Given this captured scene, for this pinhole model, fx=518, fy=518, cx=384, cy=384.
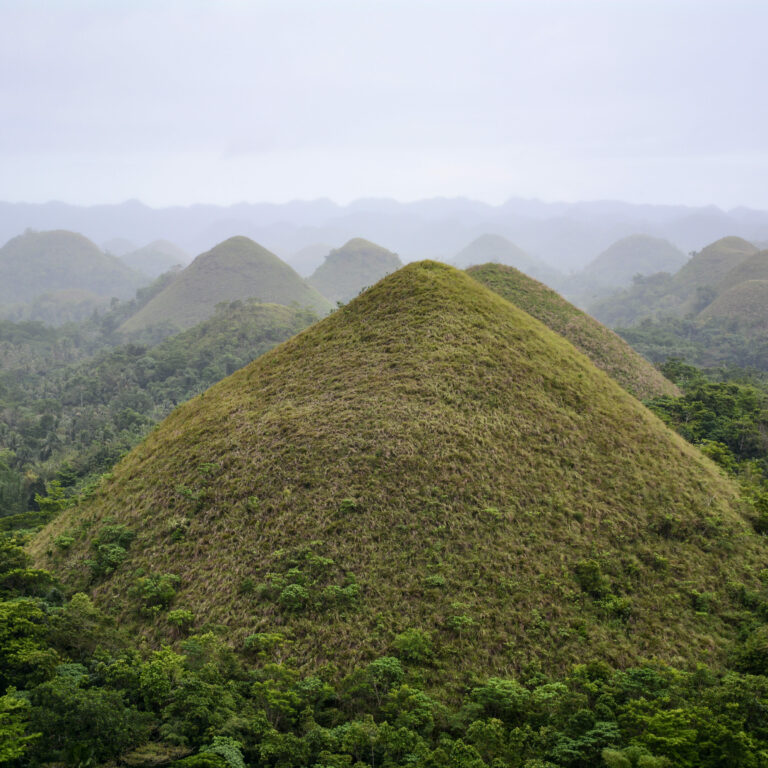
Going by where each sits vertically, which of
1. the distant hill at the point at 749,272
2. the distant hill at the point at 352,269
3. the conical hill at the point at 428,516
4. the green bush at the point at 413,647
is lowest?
the green bush at the point at 413,647

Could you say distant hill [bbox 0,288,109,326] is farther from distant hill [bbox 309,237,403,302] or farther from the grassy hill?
the grassy hill

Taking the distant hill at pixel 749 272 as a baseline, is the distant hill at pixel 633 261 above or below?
above

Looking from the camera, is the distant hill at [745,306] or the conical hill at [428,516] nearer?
the conical hill at [428,516]

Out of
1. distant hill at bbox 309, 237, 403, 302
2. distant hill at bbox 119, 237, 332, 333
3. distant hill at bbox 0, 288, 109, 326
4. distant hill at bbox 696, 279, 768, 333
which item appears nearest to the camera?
distant hill at bbox 696, 279, 768, 333

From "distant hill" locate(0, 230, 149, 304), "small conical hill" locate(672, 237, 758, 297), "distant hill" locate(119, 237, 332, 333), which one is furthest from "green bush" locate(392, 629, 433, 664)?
"distant hill" locate(0, 230, 149, 304)

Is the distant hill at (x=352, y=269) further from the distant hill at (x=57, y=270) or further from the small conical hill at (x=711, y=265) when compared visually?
the distant hill at (x=57, y=270)

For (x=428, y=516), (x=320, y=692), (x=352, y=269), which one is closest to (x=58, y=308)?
(x=352, y=269)

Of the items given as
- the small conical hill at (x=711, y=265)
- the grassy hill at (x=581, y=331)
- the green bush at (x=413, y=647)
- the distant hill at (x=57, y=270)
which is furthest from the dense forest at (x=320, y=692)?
the distant hill at (x=57, y=270)
